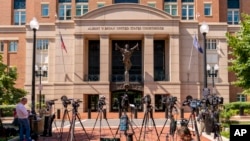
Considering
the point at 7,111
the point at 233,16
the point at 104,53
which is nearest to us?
the point at 7,111

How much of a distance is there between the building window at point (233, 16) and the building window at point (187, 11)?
18.0 feet

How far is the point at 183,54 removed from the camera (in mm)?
45000

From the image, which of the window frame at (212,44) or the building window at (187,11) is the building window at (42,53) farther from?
the window frame at (212,44)

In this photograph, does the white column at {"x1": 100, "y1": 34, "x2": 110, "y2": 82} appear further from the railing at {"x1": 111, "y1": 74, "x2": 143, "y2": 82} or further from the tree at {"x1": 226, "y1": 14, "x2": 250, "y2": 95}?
the tree at {"x1": 226, "y1": 14, "x2": 250, "y2": 95}

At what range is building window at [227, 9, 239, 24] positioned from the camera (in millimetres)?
51359

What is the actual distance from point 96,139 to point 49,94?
3004cm

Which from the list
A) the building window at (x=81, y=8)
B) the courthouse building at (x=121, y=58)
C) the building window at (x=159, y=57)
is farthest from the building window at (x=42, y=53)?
the building window at (x=159, y=57)

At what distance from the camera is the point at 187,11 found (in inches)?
1971

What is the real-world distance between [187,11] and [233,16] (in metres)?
6.75

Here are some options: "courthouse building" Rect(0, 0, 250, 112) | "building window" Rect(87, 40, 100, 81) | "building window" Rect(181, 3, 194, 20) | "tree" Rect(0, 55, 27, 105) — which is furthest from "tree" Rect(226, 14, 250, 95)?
"building window" Rect(181, 3, 194, 20)

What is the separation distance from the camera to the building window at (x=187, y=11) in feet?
164

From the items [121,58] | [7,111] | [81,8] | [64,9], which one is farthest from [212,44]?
[7,111]

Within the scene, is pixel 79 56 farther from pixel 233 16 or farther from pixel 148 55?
pixel 233 16

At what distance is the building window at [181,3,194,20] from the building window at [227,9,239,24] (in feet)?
18.0
